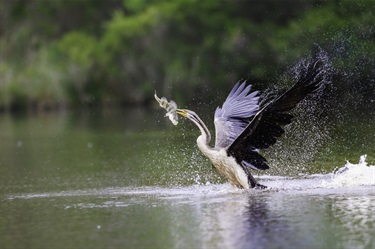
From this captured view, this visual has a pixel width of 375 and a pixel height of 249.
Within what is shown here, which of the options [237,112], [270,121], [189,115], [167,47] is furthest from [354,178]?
[167,47]

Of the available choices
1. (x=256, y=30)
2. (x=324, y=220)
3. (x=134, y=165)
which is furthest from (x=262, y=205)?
(x=256, y=30)

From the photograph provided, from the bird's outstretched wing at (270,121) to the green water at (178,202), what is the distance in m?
0.55

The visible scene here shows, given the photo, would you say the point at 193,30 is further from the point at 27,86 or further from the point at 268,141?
the point at 268,141

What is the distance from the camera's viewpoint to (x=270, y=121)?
13.3 meters

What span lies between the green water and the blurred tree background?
12.1 meters

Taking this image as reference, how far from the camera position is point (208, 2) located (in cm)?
5450

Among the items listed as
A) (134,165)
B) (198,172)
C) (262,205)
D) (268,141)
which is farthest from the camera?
(134,165)

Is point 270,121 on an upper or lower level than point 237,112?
lower

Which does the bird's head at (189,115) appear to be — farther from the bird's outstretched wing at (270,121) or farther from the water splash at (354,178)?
the water splash at (354,178)

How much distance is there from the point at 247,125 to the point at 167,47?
4267 cm

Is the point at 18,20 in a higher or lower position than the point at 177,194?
higher

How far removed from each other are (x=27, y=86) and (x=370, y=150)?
143ft

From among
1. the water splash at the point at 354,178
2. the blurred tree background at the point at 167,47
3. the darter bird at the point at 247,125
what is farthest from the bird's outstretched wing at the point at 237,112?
the blurred tree background at the point at 167,47

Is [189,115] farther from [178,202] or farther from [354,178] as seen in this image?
[354,178]
